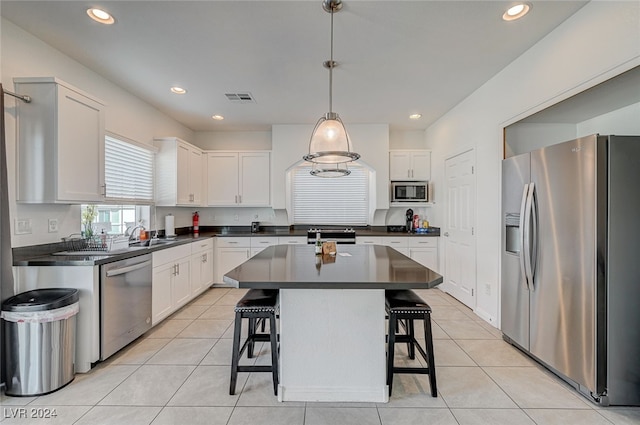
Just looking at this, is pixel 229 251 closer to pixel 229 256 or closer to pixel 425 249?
pixel 229 256

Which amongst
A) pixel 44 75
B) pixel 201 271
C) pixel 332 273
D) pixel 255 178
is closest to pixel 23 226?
pixel 44 75

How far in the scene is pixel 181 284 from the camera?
390 centimetres

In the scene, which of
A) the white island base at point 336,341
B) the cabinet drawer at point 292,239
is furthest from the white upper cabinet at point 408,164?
the white island base at point 336,341

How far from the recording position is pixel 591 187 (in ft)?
6.52

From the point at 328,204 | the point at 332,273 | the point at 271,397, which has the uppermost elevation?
the point at 328,204

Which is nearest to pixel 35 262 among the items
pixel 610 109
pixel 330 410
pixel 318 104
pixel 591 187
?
pixel 330 410

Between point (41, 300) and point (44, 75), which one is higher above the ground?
point (44, 75)

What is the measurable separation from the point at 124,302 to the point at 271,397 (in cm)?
165

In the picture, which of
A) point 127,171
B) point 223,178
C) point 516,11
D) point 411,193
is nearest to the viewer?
point 516,11

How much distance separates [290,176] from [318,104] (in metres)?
1.64

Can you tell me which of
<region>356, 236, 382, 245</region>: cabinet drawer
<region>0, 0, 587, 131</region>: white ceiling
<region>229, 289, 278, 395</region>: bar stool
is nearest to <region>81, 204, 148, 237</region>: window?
<region>0, 0, 587, 131</region>: white ceiling

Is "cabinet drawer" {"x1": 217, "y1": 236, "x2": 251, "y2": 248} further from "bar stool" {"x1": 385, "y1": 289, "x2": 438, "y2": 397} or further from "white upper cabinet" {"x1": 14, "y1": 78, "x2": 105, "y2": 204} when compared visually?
"bar stool" {"x1": 385, "y1": 289, "x2": 438, "y2": 397}

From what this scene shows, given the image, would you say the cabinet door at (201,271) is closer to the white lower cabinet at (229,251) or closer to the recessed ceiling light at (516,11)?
the white lower cabinet at (229,251)

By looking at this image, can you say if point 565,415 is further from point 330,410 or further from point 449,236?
point 449,236
